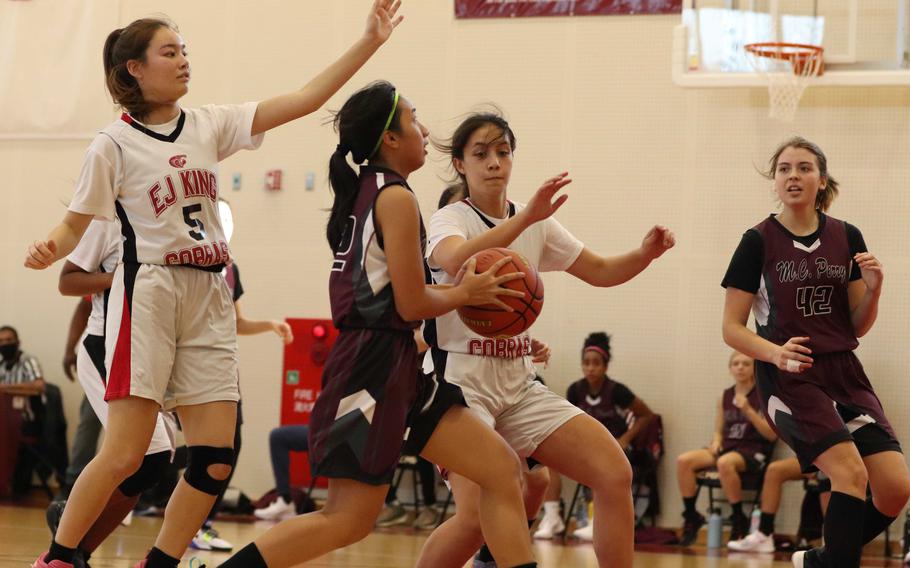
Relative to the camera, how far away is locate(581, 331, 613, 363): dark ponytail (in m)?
8.96

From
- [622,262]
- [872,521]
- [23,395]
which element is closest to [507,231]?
[622,262]

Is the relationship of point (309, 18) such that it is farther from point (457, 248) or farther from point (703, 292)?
point (457, 248)

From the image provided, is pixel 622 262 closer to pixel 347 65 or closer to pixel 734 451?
pixel 347 65

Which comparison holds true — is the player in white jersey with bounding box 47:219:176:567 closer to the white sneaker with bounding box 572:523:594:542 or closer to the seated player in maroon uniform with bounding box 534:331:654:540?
the white sneaker with bounding box 572:523:594:542

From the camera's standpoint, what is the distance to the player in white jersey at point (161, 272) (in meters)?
3.79

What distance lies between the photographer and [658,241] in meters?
4.13

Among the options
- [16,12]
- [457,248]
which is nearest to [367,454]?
[457,248]

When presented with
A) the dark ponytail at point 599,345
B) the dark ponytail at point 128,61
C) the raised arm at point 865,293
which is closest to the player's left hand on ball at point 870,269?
the raised arm at point 865,293

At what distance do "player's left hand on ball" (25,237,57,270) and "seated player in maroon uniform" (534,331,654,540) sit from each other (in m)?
5.66

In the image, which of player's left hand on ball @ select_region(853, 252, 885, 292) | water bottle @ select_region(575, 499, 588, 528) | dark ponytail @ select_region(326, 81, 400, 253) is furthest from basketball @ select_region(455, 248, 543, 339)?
water bottle @ select_region(575, 499, 588, 528)

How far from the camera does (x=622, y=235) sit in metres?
9.55

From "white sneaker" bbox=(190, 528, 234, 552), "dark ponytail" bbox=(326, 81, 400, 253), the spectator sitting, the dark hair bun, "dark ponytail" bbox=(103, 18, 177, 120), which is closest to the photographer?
"dark ponytail" bbox=(326, 81, 400, 253)

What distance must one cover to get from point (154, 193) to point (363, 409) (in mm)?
1148

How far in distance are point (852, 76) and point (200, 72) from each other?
567 cm
